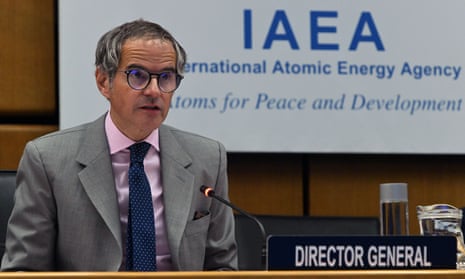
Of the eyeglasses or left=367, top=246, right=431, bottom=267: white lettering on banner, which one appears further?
the eyeglasses

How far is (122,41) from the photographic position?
2.27m

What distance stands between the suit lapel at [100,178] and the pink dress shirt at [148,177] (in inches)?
1.1

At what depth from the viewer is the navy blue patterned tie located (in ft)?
6.94

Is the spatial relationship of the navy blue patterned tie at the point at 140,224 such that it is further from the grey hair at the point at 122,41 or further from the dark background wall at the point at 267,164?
the dark background wall at the point at 267,164

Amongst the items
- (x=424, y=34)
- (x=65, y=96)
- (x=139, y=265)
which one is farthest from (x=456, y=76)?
(x=139, y=265)

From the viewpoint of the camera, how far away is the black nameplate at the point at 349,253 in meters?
1.60

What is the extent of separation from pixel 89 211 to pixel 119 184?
0.11m

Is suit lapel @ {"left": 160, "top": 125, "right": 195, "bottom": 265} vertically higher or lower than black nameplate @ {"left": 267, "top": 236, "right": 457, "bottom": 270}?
higher

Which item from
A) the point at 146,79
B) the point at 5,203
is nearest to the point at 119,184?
the point at 146,79

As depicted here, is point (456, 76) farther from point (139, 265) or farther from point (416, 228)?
point (139, 265)

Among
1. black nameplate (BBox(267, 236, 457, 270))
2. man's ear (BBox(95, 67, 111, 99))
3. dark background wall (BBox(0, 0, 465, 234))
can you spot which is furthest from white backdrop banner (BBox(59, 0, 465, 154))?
black nameplate (BBox(267, 236, 457, 270))

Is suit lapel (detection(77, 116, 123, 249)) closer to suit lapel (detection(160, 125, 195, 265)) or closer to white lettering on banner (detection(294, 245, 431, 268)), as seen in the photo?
suit lapel (detection(160, 125, 195, 265))

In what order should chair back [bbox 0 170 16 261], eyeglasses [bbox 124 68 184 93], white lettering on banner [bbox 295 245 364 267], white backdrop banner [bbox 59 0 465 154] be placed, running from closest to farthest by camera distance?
white lettering on banner [bbox 295 245 364 267]
eyeglasses [bbox 124 68 184 93]
chair back [bbox 0 170 16 261]
white backdrop banner [bbox 59 0 465 154]

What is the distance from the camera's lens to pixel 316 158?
3.63 metres
